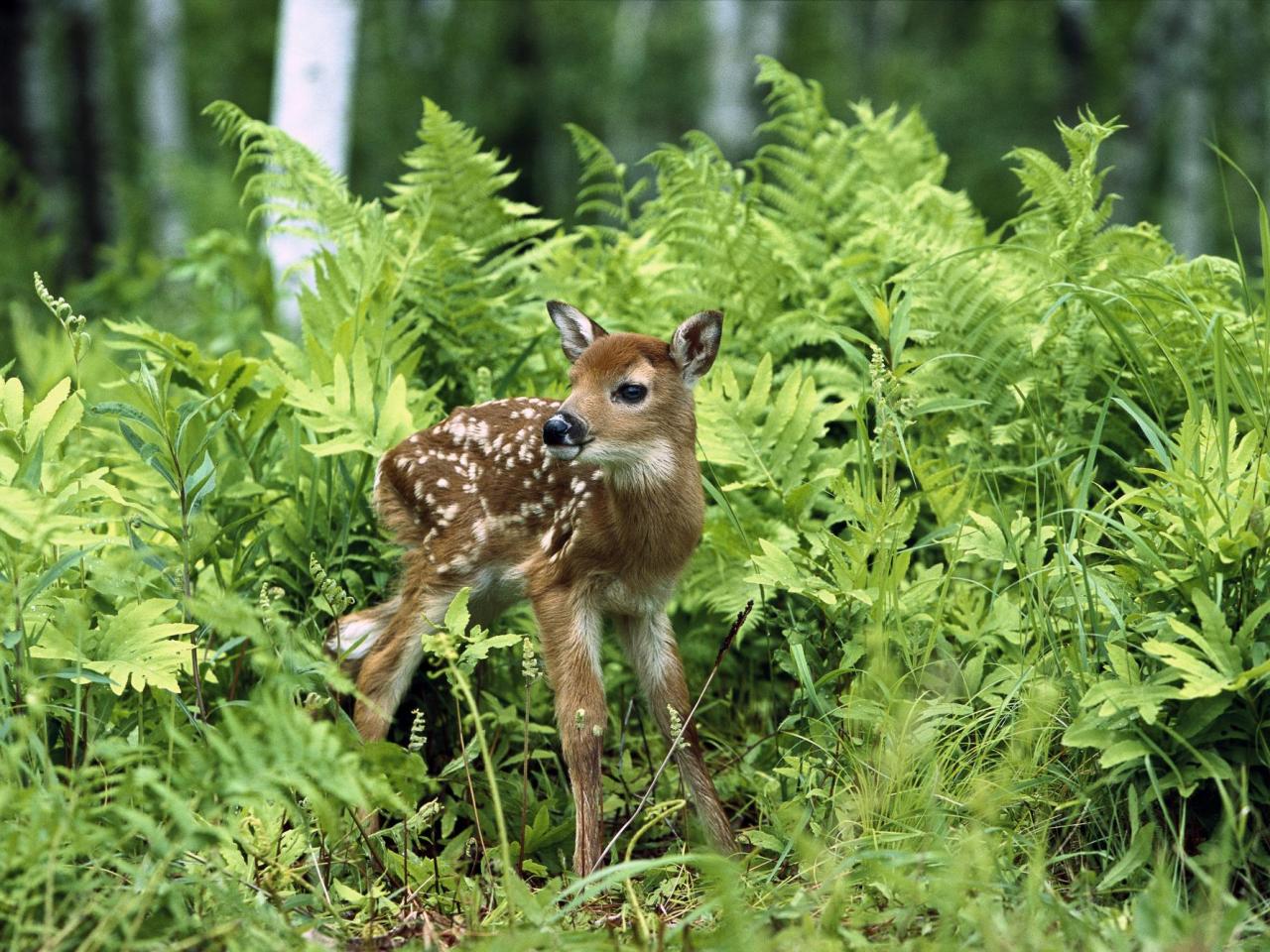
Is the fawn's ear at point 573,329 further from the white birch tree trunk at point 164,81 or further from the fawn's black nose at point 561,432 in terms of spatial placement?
the white birch tree trunk at point 164,81

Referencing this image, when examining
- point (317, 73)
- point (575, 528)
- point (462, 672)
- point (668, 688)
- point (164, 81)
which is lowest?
point (668, 688)

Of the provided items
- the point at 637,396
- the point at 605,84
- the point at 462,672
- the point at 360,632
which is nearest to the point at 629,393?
the point at 637,396

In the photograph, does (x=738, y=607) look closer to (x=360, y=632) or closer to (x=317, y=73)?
(x=360, y=632)

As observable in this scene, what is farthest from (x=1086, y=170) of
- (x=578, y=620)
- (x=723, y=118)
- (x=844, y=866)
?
(x=723, y=118)

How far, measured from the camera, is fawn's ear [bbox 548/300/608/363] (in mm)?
4375

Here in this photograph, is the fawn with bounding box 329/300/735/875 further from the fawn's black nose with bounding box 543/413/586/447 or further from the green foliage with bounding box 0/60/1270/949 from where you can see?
the green foliage with bounding box 0/60/1270/949

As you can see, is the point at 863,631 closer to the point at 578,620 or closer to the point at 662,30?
the point at 578,620

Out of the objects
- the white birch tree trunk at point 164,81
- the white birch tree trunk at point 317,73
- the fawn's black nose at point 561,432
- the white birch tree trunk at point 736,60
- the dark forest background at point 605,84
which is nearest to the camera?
the fawn's black nose at point 561,432

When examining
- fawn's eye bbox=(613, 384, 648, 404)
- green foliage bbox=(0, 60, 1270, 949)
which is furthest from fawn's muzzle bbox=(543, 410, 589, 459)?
green foliage bbox=(0, 60, 1270, 949)

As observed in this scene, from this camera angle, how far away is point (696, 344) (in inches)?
168

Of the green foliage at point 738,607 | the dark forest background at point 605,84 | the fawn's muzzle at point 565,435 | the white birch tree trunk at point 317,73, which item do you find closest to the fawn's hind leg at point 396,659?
the green foliage at point 738,607

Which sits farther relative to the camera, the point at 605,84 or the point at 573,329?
the point at 605,84

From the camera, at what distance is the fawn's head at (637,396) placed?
402cm

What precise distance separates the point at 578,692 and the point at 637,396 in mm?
861
